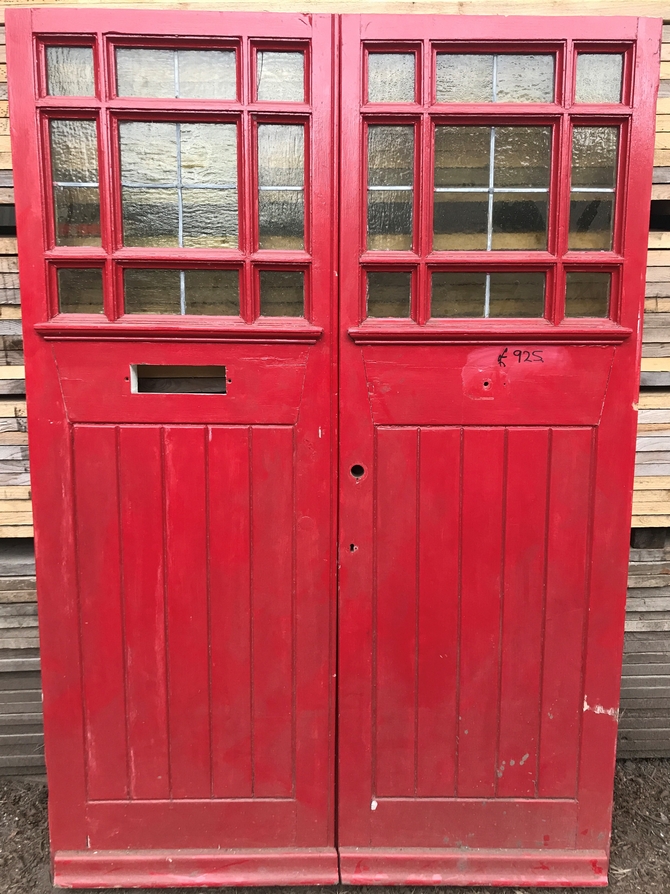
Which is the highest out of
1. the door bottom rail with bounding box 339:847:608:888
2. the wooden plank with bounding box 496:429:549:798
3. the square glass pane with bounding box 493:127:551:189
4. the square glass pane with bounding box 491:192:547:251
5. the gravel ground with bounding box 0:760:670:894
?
the square glass pane with bounding box 493:127:551:189

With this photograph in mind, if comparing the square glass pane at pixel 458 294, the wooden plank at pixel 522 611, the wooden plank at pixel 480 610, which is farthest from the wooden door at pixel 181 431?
the wooden plank at pixel 522 611

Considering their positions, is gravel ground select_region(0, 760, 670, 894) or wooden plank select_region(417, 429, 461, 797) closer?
wooden plank select_region(417, 429, 461, 797)

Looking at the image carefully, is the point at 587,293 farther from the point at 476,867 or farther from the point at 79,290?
the point at 476,867

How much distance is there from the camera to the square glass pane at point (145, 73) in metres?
1.95

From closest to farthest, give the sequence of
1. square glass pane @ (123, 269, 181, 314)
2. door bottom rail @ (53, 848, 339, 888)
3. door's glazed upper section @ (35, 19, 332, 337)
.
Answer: door's glazed upper section @ (35, 19, 332, 337) → square glass pane @ (123, 269, 181, 314) → door bottom rail @ (53, 848, 339, 888)

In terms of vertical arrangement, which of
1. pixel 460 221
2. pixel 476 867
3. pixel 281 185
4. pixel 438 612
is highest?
pixel 281 185

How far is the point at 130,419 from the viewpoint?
2.08 meters

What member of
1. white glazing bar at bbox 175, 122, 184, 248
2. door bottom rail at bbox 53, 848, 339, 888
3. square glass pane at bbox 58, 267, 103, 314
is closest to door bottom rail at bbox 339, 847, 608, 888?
door bottom rail at bbox 53, 848, 339, 888

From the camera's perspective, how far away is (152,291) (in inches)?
81.0

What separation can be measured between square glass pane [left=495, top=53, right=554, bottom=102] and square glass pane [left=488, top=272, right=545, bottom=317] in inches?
21.0

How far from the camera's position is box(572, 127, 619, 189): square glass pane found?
78.7 inches

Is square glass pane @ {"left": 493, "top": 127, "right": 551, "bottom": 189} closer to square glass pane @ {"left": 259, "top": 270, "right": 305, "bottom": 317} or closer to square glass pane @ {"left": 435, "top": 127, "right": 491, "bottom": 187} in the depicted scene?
square glass pane @ {"left": 435, "top": 127, "right": 491, "bottom": 187}

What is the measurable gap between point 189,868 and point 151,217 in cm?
219

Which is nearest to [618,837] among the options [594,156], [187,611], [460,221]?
[187,611]
